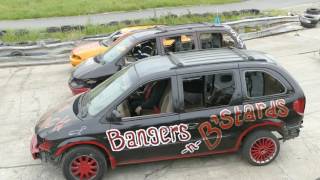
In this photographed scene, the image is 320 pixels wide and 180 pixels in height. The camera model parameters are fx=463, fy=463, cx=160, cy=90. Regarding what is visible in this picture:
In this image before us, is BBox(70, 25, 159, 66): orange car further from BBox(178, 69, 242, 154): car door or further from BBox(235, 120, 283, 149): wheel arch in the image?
BBox(235, 120, 283, 149): wheel arch

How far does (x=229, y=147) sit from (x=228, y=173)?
15.6 inches

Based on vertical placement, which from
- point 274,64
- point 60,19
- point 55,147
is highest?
point 274,64

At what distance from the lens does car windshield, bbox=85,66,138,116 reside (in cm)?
686

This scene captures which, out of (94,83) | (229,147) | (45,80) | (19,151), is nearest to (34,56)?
(45,80)

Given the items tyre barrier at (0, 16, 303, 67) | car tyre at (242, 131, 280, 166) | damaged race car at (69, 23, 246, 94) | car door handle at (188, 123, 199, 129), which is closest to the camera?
car door handle at (188, 123, 199, 129)

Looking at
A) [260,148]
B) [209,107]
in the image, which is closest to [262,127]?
[260,148]

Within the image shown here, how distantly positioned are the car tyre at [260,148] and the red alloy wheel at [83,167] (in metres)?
2.30

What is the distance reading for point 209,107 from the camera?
22.7 ft

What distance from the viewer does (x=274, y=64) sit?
23.4 feet

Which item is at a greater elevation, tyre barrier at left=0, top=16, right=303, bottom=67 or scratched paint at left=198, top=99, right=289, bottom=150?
scratched paint at left=198, top=99, right=289, bottom=150

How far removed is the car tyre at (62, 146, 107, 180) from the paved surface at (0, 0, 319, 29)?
15.1 meters

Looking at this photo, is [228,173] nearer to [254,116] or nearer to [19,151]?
[254,116]

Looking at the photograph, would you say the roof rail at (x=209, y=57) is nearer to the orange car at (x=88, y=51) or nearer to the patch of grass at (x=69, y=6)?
the orange car at (x=88, y=51)

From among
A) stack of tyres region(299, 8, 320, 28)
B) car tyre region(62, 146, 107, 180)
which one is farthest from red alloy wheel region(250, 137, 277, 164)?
stack of tyres region(299, 8, 320, 28)
